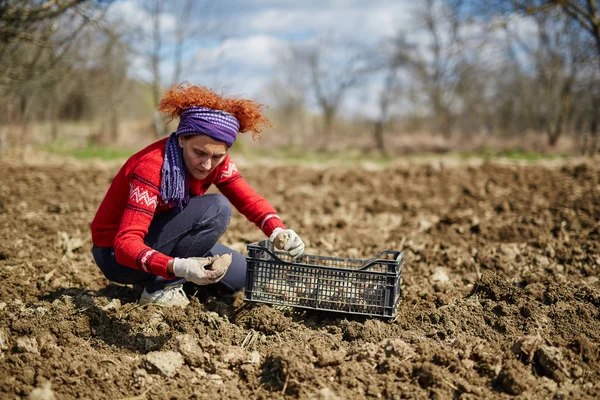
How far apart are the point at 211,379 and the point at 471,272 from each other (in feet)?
7.27

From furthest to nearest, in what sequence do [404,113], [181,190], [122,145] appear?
1. [404,113]
2. [122,145]
3. [181,190]

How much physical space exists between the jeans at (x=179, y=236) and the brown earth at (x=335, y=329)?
17 cm

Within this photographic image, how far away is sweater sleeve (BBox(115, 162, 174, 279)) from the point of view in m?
2.61

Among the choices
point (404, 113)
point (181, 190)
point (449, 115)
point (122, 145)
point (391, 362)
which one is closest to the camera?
point (391, 362)

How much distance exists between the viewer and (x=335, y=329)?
2945 millimetres

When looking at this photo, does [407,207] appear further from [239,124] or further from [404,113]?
[404,113]

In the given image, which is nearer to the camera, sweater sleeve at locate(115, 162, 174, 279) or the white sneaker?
sweater sleeve at locate(115, 162, 174, 279)

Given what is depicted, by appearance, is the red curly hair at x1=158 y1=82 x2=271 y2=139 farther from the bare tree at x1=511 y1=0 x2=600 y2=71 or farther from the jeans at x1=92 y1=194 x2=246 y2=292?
the bare tree at x1=511 y1=0 x2=600 y2=71

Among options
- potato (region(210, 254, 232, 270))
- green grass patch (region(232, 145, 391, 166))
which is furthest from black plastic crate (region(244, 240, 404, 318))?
green grass patch (region(232, 145, 391, 166))

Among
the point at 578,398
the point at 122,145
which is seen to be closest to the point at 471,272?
the point at 578,398

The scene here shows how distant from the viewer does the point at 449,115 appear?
950 inches

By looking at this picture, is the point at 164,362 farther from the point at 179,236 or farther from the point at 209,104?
the point at 209,104

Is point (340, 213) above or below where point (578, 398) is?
above

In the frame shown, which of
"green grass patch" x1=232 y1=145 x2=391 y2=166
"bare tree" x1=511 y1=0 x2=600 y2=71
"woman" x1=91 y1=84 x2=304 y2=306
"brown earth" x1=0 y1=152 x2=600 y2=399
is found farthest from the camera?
"green grass patch" x1=232 y1=145 x2=391 y2=166
